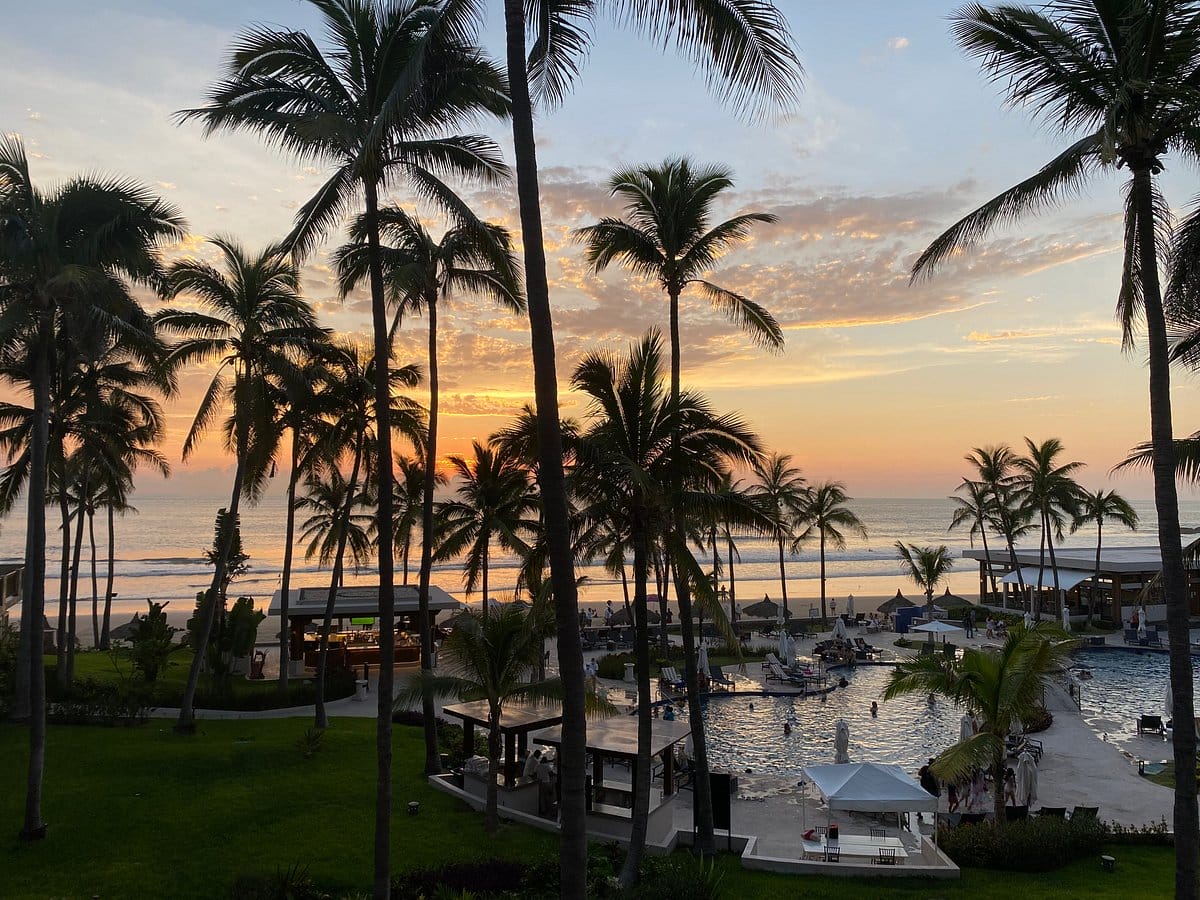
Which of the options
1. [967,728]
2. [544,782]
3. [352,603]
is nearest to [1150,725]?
[967,728]

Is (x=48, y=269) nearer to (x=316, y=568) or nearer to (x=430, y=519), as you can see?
(x=430, y=519)

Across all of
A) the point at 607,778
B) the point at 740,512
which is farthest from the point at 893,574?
the point at 740,512

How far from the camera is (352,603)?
33.1 meters

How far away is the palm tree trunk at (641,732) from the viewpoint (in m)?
12.6

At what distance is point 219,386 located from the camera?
21.4 meters

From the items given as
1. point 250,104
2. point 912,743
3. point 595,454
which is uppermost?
point 250,104

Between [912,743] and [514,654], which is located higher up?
[514,654]

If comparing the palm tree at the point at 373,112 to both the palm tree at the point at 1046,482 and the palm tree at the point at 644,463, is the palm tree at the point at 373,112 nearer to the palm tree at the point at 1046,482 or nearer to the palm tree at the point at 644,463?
the palm tree at the point at 644,463

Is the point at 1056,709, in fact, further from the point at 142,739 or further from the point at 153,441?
the point at 153,441

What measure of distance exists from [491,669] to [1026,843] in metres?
10.3

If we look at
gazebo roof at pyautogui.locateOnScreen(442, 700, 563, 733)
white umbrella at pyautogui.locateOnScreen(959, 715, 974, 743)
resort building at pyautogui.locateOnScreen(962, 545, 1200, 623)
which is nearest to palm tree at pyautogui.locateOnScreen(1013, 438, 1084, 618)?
resort building at pyautogui.locateOnScreen(962, 545, 1200, 623)

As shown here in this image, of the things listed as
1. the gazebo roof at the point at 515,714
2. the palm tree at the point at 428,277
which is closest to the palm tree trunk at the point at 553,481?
the palm tree at the point at 428,277

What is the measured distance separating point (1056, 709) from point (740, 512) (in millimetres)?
20595

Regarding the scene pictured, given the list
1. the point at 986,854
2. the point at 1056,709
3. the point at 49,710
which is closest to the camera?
the point at 986,854
